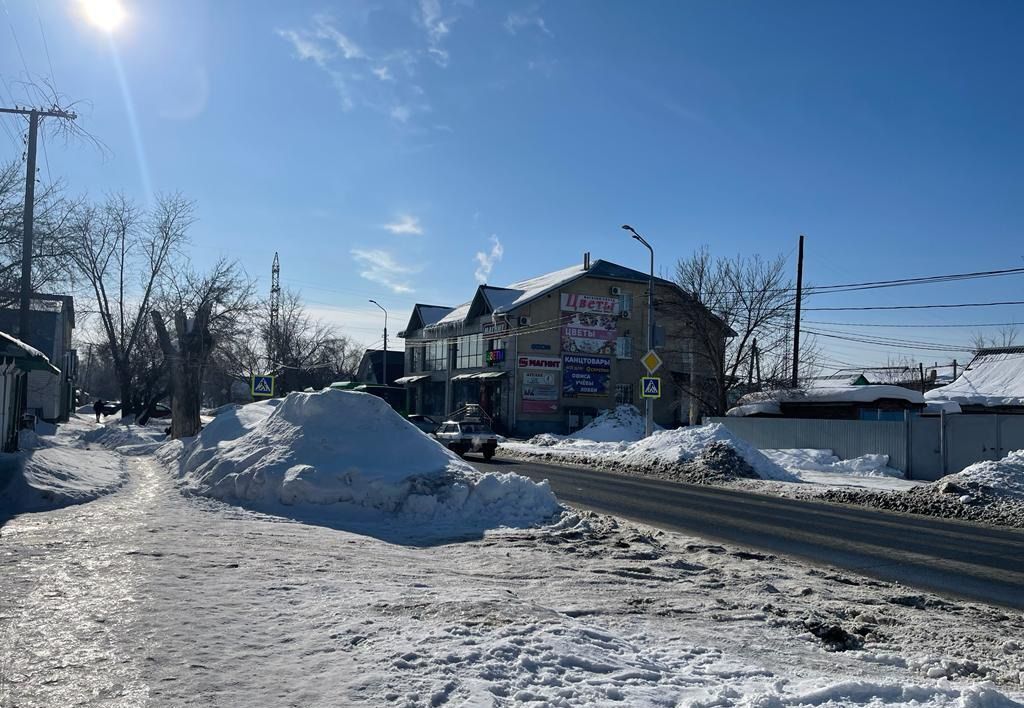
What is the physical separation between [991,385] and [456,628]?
1543 inches

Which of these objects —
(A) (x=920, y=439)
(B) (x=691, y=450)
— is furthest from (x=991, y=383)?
(B) (x=691, y=450)

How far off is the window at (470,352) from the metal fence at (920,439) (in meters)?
26.7

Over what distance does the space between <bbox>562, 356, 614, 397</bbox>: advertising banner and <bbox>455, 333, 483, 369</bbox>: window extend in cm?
621

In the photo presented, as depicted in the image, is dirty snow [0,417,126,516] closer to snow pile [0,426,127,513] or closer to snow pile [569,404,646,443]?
snow pile [0,426,127,513]

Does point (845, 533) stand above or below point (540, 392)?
below

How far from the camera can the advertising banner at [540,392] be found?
47562 millimetres

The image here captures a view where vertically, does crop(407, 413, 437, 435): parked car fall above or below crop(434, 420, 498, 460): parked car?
above

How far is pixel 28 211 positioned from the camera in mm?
20922

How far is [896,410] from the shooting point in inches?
1157

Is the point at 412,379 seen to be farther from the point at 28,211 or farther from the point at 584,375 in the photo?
the point at 28,211

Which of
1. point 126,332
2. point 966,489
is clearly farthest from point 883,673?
point 126,332

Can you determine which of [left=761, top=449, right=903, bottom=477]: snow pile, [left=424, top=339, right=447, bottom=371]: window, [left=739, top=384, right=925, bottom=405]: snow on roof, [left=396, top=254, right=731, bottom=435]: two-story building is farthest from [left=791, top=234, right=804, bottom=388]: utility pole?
[left=424, top=339, right=447, bottom=371]: window

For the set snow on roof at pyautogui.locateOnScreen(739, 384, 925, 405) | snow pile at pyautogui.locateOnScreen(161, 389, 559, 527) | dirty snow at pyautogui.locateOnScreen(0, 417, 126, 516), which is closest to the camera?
dirty snow at pyautogui.locateOnScreen(0, 417, 126, 516)

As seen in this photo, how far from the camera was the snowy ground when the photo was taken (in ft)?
15.1
